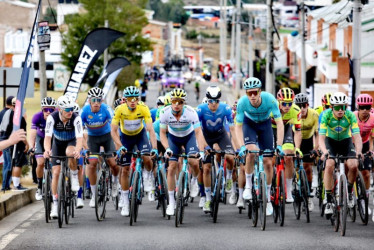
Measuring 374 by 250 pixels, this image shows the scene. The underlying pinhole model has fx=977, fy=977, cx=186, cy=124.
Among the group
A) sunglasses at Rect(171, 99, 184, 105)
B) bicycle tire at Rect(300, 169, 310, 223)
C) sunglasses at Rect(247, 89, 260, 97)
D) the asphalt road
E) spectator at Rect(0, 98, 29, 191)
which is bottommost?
the asphalt road

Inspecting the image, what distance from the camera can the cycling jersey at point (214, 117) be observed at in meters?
17.0

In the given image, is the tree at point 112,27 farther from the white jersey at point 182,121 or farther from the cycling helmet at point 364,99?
the cycling helmet at point 364,99

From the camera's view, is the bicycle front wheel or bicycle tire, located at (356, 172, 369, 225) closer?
bicycle tire, located at (356, 172, 369, 225)

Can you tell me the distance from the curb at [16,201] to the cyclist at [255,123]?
167 inches

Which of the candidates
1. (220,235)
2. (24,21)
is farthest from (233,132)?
(24,21)

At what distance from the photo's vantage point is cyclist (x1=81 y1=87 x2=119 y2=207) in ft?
54.8

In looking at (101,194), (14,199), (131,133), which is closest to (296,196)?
(131,133)

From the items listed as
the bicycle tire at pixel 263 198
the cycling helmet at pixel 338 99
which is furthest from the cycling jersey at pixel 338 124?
the bicycle tire at pixel 263 198

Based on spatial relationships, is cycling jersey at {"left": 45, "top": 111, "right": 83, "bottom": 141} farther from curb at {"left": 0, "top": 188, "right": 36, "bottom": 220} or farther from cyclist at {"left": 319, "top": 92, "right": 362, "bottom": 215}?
cyclist at {"left": 319, "top": 92, "right": 362, "bottom": 215}

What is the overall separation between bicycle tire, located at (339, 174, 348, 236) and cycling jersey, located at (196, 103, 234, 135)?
140 inches

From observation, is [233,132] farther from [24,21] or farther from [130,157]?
[24,21]

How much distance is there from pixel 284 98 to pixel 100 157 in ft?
11.6

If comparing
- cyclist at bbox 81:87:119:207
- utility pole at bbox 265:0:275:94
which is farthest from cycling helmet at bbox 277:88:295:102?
utility pole at bbox 265:0:275:94

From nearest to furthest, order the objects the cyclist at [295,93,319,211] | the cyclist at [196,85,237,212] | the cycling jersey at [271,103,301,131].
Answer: the cyclist at [196,85,237,212] < the cycling jersey at [271,103,301,131] < the cyclist at [295,93,319,211]
